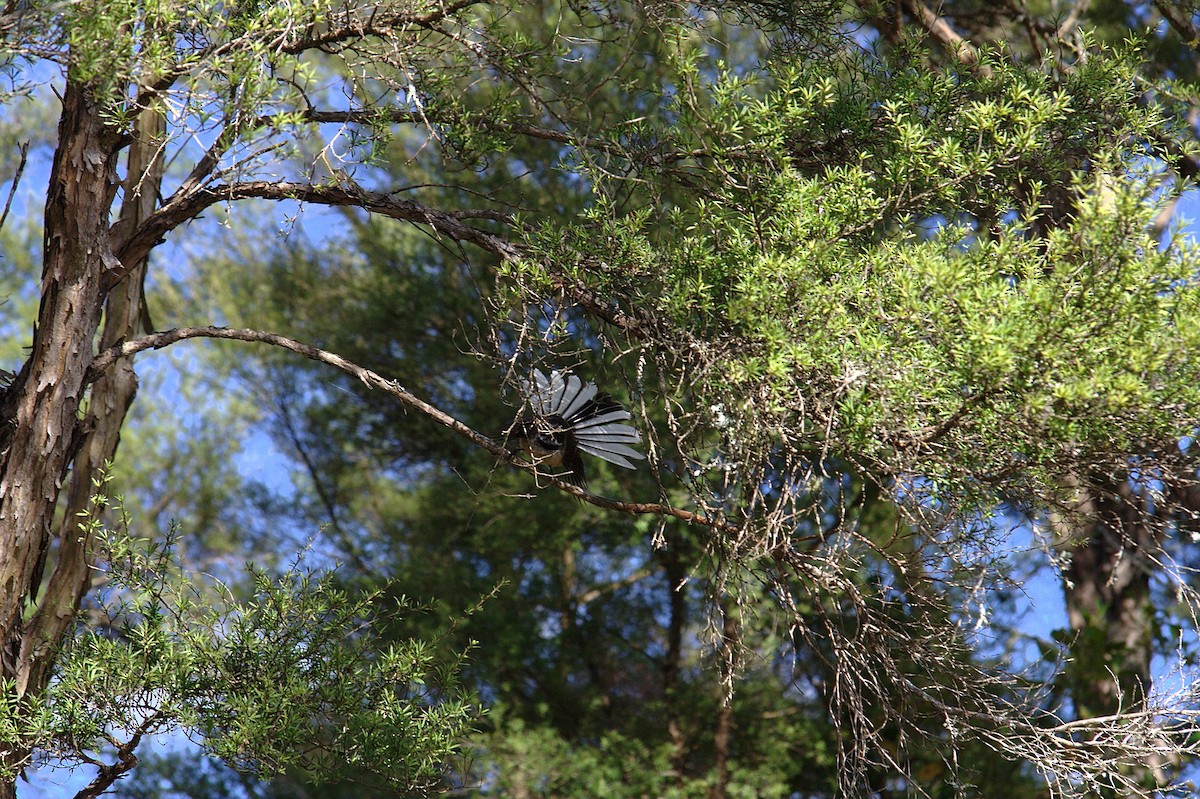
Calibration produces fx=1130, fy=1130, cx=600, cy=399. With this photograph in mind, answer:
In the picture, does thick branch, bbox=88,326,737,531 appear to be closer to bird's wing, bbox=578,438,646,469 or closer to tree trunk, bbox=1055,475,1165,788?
bird's wing, bbox=578,438,646,469

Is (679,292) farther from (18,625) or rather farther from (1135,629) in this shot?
(1135,629)

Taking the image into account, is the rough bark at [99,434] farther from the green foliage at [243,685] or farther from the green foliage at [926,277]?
the green foliage at [926,277]

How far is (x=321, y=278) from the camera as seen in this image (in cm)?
859

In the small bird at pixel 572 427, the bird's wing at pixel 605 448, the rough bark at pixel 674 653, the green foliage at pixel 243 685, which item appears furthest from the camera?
Result: the rough bark at pixel 674 653

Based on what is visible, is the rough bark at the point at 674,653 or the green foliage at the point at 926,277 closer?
the green foliage at the point at 926,277

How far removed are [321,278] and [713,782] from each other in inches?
182

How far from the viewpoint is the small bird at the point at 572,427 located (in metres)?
2.90

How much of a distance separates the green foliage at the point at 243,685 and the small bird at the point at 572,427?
565mm

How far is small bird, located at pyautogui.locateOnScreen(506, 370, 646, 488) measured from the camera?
2.90m

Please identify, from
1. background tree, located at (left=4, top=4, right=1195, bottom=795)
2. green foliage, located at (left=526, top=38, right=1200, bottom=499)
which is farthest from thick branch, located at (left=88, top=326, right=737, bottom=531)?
green foliage, located at (left=526, top=38, right=1200, bottom=499)

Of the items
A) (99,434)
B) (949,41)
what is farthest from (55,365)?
(949,41)

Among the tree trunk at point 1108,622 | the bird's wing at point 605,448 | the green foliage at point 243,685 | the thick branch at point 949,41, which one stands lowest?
the green foliage at point 243,685

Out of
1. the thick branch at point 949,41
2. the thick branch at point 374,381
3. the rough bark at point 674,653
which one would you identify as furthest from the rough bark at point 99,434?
the rough bark at point 674,653

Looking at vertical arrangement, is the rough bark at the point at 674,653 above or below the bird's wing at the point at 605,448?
above
